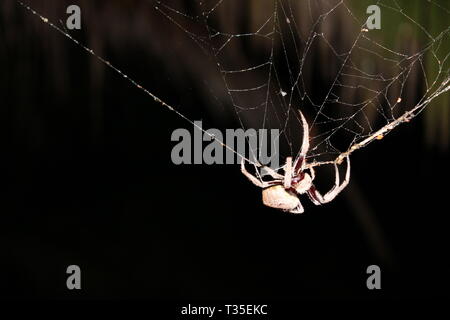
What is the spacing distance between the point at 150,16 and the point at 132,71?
28cm

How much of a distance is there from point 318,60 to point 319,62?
12mm

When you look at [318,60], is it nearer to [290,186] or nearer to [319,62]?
[319,62]

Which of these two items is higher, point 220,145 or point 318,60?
point 318,60

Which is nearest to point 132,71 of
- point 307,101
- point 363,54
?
point 307,101

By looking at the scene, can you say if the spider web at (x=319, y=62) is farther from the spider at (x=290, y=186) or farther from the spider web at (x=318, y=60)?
the spider at (x=290, y=186)

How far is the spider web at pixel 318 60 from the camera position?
6.61 ft

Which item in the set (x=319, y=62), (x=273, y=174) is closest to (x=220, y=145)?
(x=319, y=62)

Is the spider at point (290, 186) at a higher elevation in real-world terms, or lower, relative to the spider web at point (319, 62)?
lower

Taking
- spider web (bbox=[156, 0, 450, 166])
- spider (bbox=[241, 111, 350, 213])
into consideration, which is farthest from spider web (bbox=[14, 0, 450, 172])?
spider (bbox=[241, 111, 350, 213])

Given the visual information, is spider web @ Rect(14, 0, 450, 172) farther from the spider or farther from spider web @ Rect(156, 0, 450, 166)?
the spider

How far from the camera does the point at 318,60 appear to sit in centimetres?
213

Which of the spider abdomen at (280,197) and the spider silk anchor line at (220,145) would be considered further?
the spider silk anchor line at (220,145)

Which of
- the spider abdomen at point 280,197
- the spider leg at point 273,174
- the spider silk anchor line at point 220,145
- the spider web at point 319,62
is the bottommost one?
the spider abdomen at point 280,197

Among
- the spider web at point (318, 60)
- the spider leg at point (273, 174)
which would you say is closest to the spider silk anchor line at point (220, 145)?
the spider web at point (318, 60)
